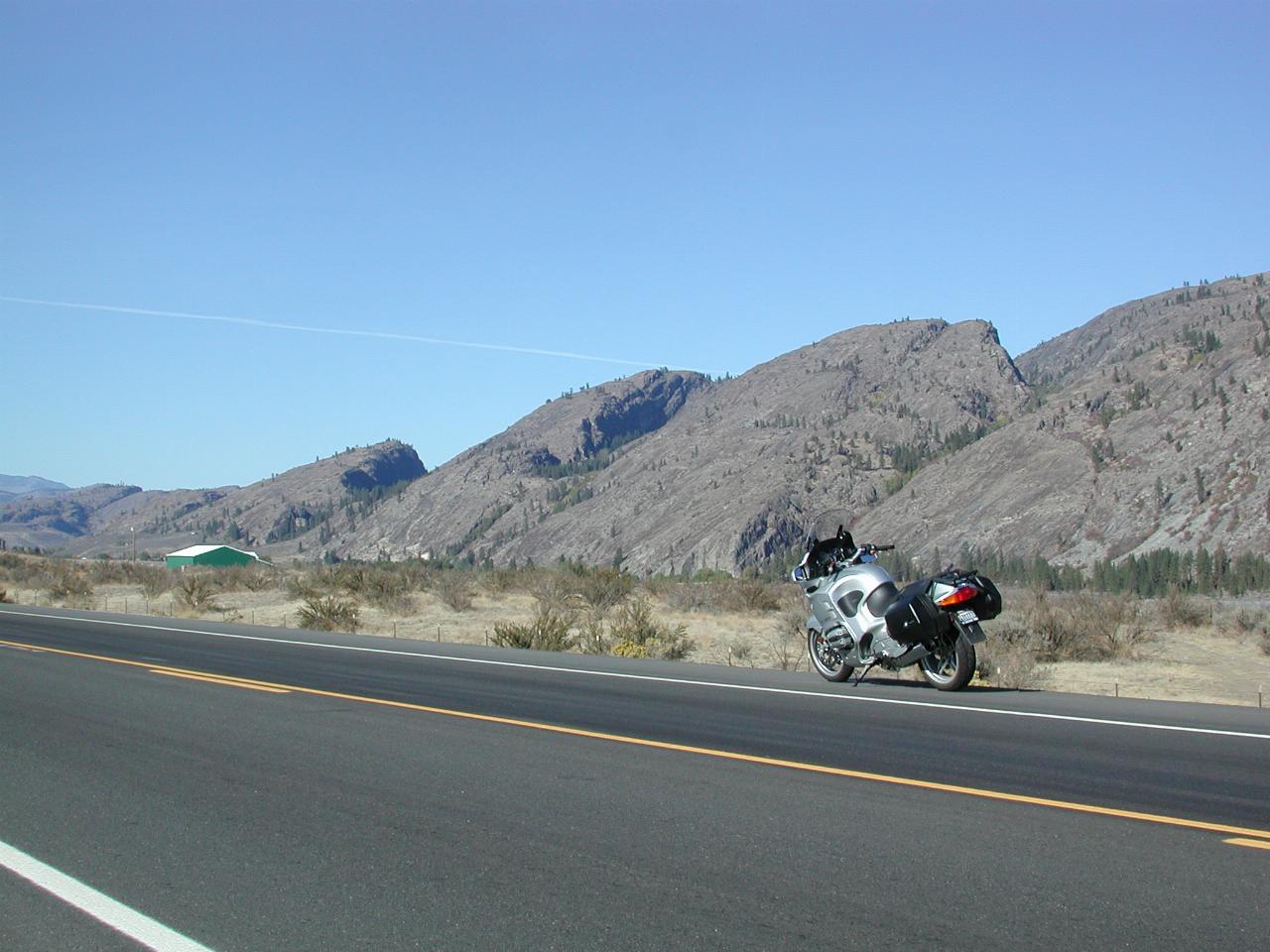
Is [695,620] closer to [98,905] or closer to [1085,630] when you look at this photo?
[1085,630]

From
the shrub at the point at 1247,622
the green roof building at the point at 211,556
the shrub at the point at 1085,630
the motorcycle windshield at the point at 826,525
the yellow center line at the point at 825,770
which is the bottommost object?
the shrub at the point at 1247,622

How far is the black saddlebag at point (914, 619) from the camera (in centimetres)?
1261

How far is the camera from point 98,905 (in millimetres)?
5672

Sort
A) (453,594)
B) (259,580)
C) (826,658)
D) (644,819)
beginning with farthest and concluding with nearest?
(259,580)
(453,594)
(826,658)
(644,819)

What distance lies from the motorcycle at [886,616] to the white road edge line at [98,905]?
28.2ft

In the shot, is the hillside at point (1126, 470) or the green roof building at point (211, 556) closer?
the hillside at point (1126, 470)

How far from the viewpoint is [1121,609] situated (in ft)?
87.6

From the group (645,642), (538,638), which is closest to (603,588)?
(645,642)

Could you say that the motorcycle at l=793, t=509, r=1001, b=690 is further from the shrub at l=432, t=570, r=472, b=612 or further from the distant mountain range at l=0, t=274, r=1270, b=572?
the distant mountain range at l=0, t=274, r=1270, b=572

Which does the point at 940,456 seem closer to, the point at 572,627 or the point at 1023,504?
the point at 1023,504

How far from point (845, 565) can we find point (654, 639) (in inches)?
414

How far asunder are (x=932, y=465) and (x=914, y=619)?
109277mm

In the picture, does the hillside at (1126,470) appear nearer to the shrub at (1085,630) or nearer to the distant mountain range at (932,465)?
the distant mountain range at (932,465)

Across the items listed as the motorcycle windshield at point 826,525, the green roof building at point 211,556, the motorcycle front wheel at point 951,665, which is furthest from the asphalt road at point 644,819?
the green roof building at point 211,556
